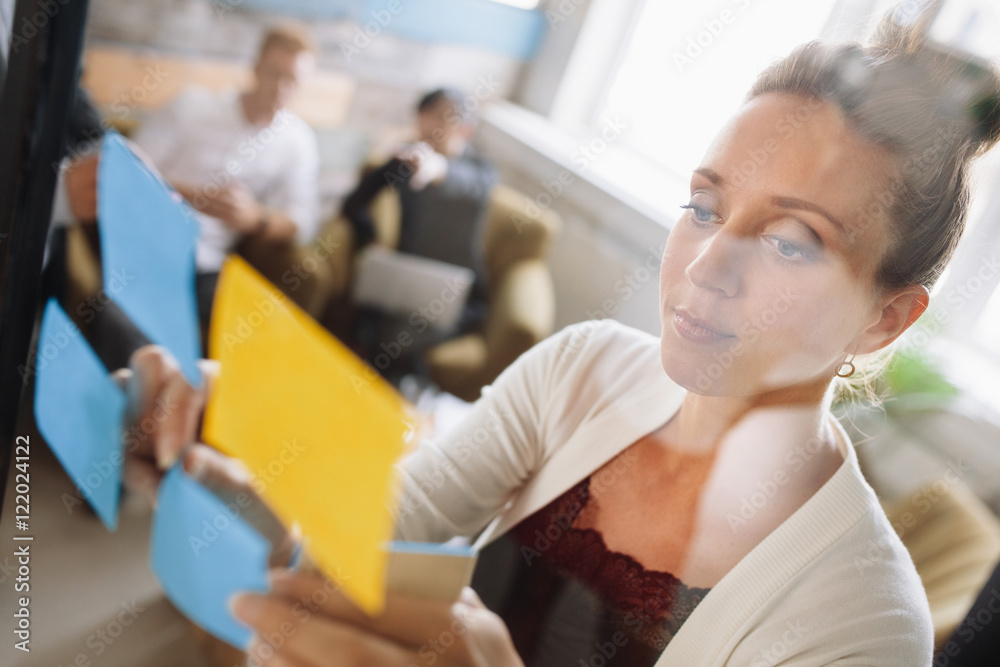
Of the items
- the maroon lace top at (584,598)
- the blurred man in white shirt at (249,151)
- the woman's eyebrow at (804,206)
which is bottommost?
the maroon lace top at (584,598)

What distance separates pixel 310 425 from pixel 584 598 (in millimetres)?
195

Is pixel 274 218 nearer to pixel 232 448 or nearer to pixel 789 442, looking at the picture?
pixel 232 448

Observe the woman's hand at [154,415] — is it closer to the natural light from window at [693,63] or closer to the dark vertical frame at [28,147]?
the dark vertical frame at [28,147]

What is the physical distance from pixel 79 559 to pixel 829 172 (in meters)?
0.61

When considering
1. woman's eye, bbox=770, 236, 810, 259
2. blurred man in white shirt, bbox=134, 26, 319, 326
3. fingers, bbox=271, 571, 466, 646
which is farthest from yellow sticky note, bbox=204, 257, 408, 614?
woman's eye, bbox=770, 236, 810, 259

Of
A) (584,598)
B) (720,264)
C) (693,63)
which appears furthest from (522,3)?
(584,598)

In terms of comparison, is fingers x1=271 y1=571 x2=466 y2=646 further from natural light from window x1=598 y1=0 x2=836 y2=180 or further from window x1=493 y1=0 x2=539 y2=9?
window x1=493 y1=0 x2=539 y2=9

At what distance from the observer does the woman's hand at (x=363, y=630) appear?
420mm

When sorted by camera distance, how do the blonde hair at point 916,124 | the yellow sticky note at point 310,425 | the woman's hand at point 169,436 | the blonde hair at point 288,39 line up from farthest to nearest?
the blonde hair at point 288,39
the woman's hand at point 169,436
the yellow sticky note at point 310,425
the blonde hair at point 916,124

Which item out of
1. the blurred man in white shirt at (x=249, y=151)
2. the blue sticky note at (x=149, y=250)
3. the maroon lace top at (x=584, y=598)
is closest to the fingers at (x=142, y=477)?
the blue sticky note at (x=149, y=250)

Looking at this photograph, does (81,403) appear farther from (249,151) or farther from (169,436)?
(249,151)

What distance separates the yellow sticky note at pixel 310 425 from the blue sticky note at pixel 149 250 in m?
0.04

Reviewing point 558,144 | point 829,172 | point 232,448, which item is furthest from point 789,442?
point 232,448

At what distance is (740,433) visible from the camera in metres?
0.35
